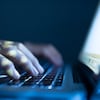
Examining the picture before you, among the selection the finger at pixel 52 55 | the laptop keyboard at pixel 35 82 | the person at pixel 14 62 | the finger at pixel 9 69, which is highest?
the finger at pixel 52 55

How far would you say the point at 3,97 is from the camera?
0.27 meters

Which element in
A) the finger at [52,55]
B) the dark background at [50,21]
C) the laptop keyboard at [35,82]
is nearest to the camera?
the laptop keyboard at [35,82]

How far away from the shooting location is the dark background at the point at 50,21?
1470mm

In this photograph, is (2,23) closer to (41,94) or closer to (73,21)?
(73,21)

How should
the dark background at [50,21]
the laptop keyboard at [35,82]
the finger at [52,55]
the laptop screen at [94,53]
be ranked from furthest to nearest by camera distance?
1. the dark background at [50,21]
2. the finger at [52,55]
3. the laptop screen at [94,53]
4. the laptop keyboard at [35,82]

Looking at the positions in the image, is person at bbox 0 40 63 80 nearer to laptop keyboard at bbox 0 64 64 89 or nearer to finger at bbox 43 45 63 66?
laptop keyboard at bbox 0 64 64 89

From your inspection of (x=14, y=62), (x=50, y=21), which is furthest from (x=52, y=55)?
(x=14, y=62)

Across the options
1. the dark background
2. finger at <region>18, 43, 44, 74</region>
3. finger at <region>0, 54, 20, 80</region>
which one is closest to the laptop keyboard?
finger at <region>0, 54, 20, 80</region>

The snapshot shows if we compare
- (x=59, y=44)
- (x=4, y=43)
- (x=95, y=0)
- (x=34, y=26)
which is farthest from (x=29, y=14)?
(x=4, y=43)

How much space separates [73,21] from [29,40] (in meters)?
0.25

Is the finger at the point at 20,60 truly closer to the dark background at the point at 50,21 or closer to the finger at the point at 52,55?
the finger at the point at 52,55

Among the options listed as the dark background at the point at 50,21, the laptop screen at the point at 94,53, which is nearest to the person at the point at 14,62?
the laptop screen at the point at 94,53

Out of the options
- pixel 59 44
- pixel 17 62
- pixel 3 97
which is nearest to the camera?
pixel 3 97

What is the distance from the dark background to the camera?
4.82ft
